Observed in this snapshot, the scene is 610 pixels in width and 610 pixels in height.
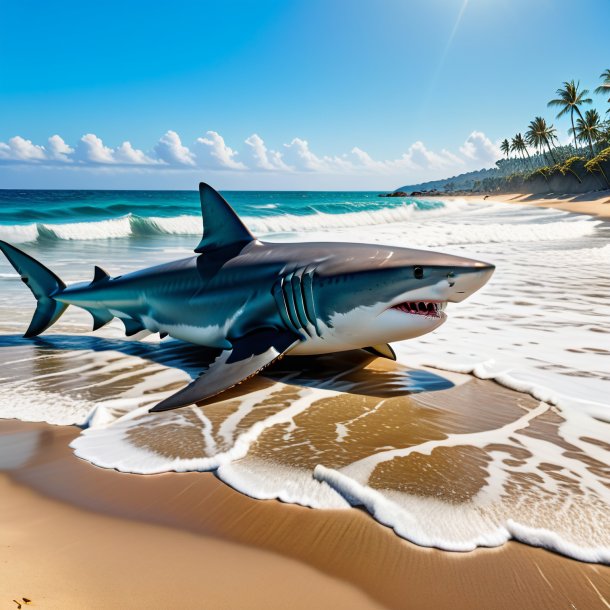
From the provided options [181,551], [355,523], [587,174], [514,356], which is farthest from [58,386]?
[587,174]

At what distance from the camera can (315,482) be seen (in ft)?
7.38

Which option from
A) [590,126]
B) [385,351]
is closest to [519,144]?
[590,126]

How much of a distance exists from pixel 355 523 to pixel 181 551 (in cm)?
63

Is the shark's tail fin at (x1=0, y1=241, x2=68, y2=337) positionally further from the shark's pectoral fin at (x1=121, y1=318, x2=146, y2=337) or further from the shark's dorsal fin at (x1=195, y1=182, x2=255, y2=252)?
the shark's dorsal fin at (x1=195, y1=182, x2=255, y2=252)

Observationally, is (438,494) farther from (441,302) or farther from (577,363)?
(577,363)

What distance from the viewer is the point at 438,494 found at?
2.12 metres

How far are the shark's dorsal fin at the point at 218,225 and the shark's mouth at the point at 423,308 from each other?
158 centimetres

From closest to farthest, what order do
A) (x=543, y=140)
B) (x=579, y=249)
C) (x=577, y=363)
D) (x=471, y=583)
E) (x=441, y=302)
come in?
(x=471, y=583) < (x=441, y=302) < (x=577, y=363) < (x=579, y=249) < (x=543, y=140)

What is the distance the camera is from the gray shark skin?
3.16 m

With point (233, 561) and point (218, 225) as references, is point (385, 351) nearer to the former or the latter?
point (218, 225)

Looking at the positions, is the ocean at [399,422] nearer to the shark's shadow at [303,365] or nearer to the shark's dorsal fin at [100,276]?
the shark's shadow at [303,365]

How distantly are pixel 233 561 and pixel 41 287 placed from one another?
166 inches

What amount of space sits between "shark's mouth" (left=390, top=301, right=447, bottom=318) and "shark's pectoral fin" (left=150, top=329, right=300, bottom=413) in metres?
0.74

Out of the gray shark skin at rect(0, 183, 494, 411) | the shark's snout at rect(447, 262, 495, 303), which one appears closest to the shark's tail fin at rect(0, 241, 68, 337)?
the gray shark skin at rect(0, 183, 494, 411)
